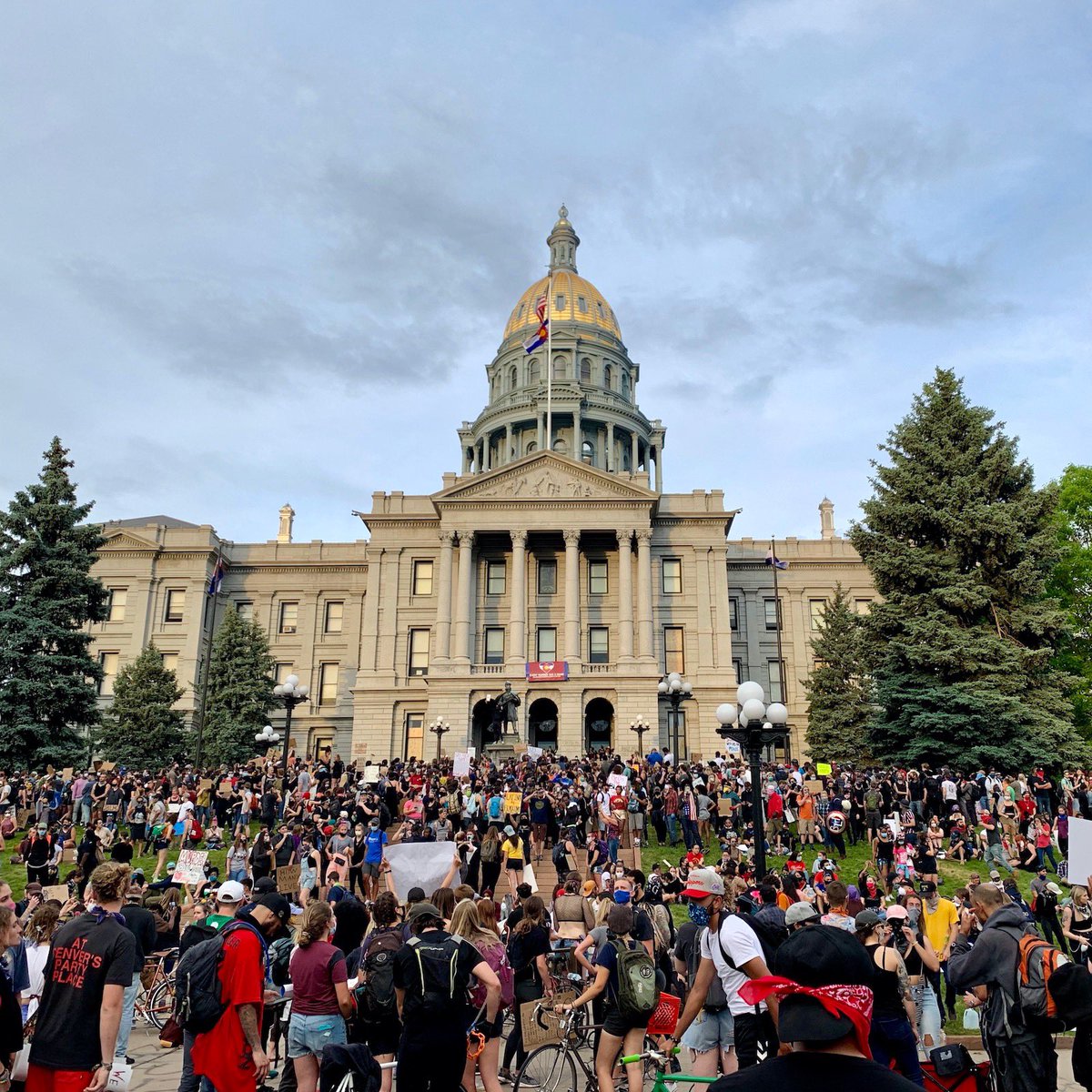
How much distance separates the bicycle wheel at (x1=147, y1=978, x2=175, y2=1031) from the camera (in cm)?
1155

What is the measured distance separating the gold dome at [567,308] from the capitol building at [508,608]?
89.8ft

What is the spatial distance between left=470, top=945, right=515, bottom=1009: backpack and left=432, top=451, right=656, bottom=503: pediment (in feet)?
148

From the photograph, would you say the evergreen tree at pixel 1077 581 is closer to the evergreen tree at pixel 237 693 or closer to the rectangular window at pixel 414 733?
the rectangular window at pixel 414 733

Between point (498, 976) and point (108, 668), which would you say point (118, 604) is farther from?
point (498, 976)

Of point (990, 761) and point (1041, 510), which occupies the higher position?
point (1041, 510)

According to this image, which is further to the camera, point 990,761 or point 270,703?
point 270,703

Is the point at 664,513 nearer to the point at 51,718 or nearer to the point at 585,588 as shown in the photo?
the point at 585,588

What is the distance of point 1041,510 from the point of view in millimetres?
32469

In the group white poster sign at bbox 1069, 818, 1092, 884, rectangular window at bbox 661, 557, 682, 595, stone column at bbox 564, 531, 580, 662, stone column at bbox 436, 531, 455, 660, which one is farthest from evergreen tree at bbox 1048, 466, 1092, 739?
stone column at bbox 436, 531, 455, 660

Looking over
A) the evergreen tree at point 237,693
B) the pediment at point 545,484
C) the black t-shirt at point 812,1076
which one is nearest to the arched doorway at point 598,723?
the pediment at point 545,484

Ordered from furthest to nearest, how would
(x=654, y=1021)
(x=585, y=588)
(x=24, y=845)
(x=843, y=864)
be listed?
(x=585, y=588)
(x=843, y=864)
(x=24, y=845)
(x=654, y=1021)

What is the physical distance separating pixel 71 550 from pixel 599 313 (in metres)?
54.9

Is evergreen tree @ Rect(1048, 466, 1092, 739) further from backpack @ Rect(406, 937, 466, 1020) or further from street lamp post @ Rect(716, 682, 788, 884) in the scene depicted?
backpack @ Rect(406, 937, 466, 1020)

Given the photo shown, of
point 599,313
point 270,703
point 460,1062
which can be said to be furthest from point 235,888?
point 599,313
